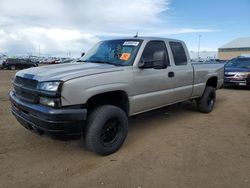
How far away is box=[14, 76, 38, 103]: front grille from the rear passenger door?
291 cm

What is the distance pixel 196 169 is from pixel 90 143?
157 centimetres

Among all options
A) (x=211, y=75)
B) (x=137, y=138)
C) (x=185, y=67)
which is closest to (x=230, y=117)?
(x=211, y=75)

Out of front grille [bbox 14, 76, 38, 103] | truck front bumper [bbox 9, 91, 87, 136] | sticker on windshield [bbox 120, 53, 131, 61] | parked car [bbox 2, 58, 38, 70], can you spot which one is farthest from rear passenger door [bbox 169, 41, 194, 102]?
parked car [bbox 2, 58, 38, 70]

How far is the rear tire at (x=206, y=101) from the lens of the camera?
7297mm

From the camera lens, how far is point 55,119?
368 centimetres

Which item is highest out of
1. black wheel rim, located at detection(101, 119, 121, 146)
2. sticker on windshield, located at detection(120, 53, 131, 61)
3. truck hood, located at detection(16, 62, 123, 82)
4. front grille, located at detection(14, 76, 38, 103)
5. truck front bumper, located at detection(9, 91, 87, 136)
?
sticker on windshield, located at detection(120, 53, 131, 61)

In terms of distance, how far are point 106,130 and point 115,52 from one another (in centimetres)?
156

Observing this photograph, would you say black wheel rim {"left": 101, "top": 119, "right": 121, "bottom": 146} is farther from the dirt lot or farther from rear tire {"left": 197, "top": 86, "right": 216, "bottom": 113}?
A: rear tire {"left": 197, "top": 86, "right": 216, "bottom": 113}

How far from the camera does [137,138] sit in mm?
5215

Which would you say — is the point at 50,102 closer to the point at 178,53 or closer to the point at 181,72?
the point at 181,72

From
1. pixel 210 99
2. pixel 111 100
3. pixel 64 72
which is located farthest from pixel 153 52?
pixel 210 99

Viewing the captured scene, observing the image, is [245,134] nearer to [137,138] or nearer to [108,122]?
[137,138]

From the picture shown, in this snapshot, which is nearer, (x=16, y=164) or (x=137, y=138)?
(x=16, y=164)

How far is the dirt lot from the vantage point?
357 centimetres
